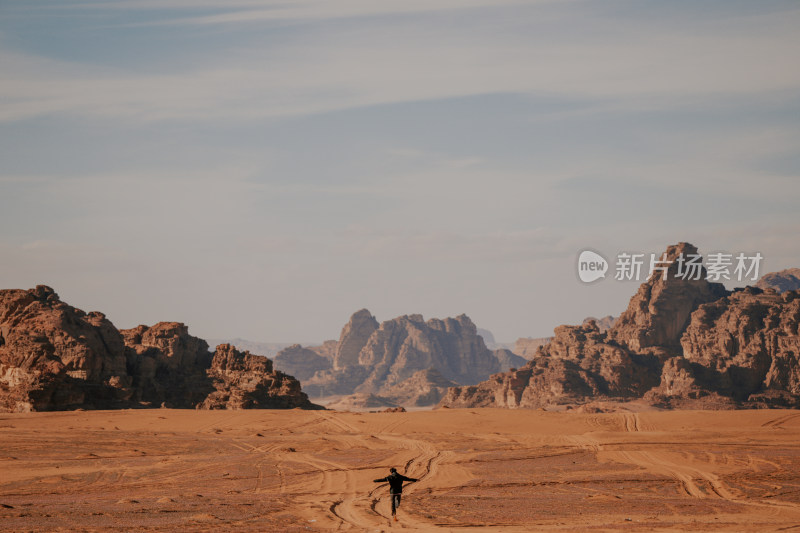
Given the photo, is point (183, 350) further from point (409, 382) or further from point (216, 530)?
point (409, 382)

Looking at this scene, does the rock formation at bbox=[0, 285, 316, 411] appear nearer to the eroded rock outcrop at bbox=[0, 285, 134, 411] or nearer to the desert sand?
the eroded rock outcrop at bbox=[0, 285, 134, 411]

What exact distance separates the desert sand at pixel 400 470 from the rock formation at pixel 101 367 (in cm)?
511

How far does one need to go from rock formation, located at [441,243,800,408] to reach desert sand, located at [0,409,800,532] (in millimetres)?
49897

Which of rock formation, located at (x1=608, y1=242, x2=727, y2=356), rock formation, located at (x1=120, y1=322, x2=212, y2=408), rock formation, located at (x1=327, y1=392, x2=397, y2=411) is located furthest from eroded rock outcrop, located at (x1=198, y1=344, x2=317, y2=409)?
rock formation, located at (x1=327, y1=392, x2=397, y2=411)

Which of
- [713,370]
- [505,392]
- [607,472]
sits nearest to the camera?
[607,472]

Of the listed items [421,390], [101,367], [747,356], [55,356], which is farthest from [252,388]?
[421,390]

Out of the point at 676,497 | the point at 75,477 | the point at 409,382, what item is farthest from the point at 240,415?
the point at 409,382

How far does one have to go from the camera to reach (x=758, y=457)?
Answer: 35500mm

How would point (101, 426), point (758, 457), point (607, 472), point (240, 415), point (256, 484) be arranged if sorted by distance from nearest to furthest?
1. point (256, 484)
2. point (607, 472)
3. point (758, 457)
4. point (101, 426)
5. point (240, 415)

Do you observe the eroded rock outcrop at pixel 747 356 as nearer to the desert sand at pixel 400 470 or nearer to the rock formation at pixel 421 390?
the desert sand at pixel 400 470

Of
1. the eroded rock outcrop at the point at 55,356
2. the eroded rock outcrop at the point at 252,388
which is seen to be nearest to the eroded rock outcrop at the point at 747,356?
the eroded rock outcrop at the point at 252,388

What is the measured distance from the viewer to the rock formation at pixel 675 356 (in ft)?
332

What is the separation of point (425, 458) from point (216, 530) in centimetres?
1778

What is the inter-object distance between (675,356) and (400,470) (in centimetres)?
8915
